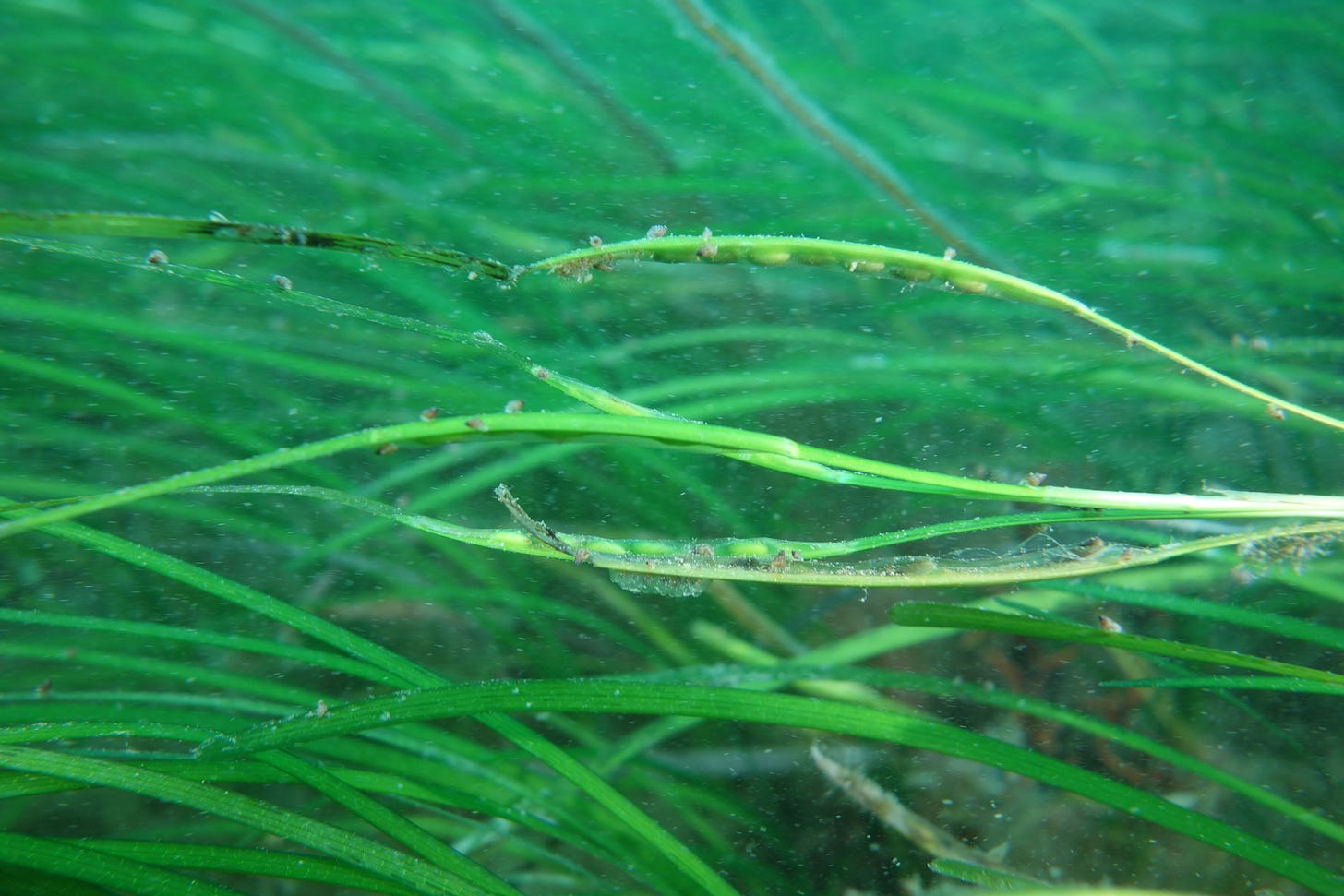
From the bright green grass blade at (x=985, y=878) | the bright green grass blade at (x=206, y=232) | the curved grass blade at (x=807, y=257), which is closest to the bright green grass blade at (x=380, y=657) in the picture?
the bright green grass blade at (x=985, y=878)

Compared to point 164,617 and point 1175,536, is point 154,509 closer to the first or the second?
point 164,617

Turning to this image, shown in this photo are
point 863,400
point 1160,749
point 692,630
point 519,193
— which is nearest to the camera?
point 1160,749

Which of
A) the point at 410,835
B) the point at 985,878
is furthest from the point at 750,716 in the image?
the point at 410,835

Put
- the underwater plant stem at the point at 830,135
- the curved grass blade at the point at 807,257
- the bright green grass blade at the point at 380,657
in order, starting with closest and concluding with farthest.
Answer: the curved grass blade at the point at 807,257 < the bright green grass blade at the point at 380,657 < the underwater plant stem at the point at 830,135

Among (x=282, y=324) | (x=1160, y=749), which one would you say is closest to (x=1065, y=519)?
(x=1160, y=749)

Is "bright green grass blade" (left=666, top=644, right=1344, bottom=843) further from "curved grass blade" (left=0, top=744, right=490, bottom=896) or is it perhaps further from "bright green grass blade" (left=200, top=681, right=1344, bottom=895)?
"curved grass blade" (left=0, top=744, right=490, bottom=896)

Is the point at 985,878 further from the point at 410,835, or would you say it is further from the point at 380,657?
the point at 380,657

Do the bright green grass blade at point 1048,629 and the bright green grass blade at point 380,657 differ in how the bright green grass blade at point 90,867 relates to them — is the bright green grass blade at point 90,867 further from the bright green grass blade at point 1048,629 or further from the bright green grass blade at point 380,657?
the bright green grass blade at point 1048,629
